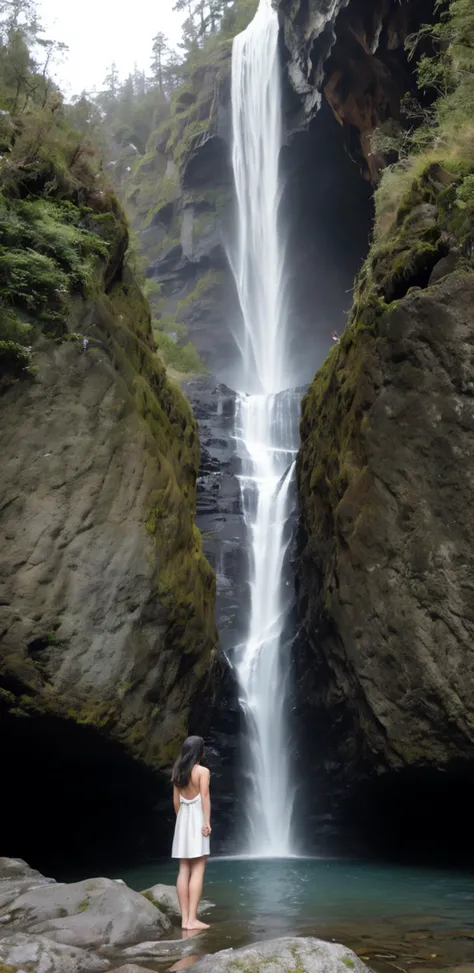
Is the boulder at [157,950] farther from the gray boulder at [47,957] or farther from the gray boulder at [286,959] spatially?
the gray boulder at [286,959]

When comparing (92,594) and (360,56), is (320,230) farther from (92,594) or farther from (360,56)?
(92,594)

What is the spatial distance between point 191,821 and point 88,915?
1.11 meters

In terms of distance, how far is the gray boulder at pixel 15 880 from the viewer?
698cm

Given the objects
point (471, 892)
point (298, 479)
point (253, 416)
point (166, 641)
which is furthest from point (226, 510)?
point (471, 892)

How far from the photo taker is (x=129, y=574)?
11.2m

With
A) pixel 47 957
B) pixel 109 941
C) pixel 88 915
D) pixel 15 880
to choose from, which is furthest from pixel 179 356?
pixel 47 957

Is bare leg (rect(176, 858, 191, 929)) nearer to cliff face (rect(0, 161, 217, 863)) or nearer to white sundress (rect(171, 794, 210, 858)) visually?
white sundress (rect(171, 794, 210, 858))

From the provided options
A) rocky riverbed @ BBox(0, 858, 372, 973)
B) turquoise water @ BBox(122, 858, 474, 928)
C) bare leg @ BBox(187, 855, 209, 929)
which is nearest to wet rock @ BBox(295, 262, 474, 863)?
turquoise water @ BBox(122, 858, 474, 928)

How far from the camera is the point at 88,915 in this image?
20.4 ft

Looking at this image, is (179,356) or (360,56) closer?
(360,56)

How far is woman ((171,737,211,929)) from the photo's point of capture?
627cm

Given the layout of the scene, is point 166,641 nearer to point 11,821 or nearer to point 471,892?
point 11,821

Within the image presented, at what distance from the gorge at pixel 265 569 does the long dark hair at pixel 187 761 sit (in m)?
4.13

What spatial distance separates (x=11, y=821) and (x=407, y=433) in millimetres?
8956
